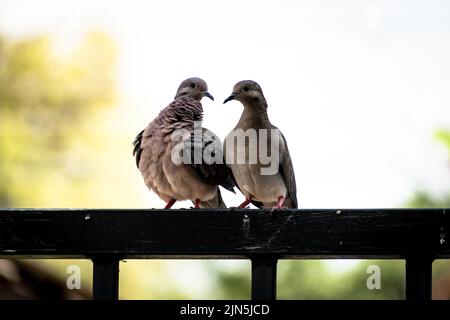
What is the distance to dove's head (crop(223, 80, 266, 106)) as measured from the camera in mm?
3604

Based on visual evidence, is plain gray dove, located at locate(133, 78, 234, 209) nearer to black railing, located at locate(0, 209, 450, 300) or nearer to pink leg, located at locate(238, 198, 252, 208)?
pink leg, located at locate(238, 198, 252, 208)

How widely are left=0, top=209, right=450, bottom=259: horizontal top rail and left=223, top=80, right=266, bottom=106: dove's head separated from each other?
4.46 feet

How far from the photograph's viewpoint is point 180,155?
3.73 metres

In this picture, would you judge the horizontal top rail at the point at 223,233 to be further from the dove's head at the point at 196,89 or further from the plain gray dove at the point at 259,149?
the dove's head at the point at 196,89

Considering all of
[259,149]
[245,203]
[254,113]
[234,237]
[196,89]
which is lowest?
[234,237]

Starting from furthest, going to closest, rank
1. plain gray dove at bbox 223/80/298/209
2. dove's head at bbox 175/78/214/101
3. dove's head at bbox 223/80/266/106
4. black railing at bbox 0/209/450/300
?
dove's head at bbox 175/78/214/101 → dove's head at bbox 223/80/266/106 → plain gray dove at bbox 223/80/298/209 → black railing at bbox 0/209/450/300

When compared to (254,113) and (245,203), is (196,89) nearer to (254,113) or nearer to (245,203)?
(254,113)

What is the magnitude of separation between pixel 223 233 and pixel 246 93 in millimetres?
1414

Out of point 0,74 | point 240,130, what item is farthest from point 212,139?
point 0,74

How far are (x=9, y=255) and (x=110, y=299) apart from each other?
0.30m

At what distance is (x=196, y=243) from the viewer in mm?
2252

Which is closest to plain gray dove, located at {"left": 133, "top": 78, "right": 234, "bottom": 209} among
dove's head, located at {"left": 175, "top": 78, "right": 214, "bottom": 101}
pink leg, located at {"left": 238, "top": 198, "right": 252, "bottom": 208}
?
dove's head, located at {"left": 175, "top": 78, "right": 214, "bottom": 101}

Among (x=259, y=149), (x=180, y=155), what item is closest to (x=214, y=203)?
(x=180, y=155)
